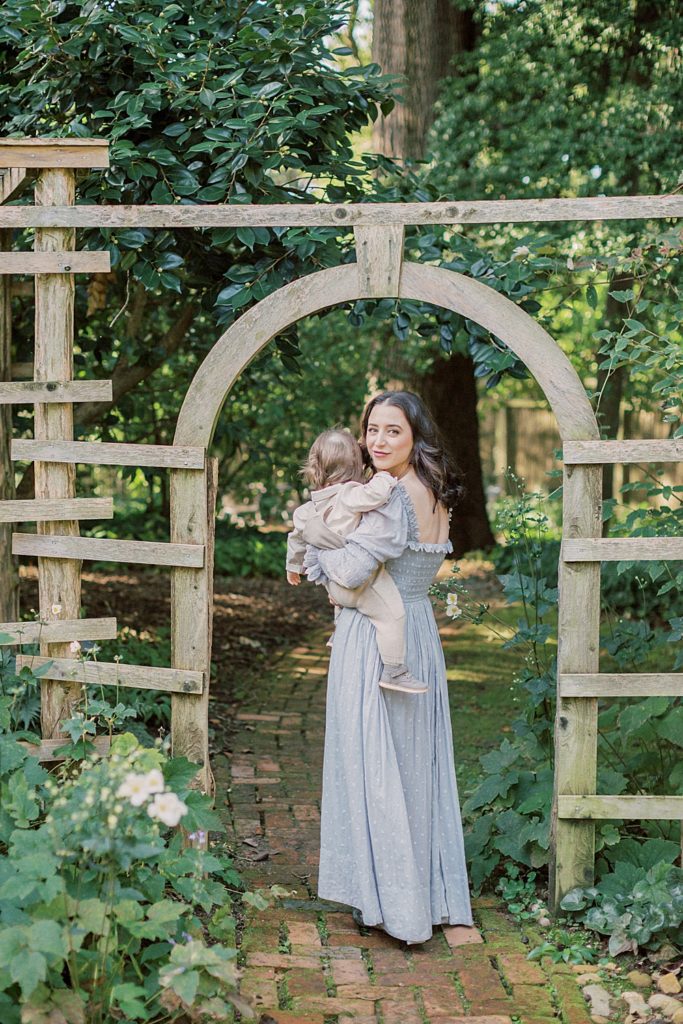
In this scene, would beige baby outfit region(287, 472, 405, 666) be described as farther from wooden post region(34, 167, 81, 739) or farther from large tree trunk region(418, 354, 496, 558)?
large tree trunk region(418, 354, 496, 558)

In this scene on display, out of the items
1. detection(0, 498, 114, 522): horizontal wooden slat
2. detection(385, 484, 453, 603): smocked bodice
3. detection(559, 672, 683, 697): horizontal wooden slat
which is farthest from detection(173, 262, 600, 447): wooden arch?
detection(559, 672, 683, 697): horizontal wooden slat

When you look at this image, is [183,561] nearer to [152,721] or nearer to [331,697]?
[331,697]

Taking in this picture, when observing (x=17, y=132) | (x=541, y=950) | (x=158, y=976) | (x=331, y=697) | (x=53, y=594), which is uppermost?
(x=17, y=132)

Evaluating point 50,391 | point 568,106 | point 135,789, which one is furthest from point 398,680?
point 568,106

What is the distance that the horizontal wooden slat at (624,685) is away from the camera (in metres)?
3.59

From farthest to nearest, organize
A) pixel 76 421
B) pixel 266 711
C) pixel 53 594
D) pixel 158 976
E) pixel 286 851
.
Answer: pixel 266 711 → pixel 76 421 → pixel 286 851 → pixel 53 594 → pixel 158 976

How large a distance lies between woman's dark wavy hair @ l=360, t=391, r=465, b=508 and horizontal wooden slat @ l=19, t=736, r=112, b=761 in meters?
1.42

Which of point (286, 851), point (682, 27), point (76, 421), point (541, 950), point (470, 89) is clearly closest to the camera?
point (541, 950)

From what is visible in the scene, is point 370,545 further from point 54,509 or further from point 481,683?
point 481,683

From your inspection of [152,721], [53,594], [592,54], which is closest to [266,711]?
[152,721]

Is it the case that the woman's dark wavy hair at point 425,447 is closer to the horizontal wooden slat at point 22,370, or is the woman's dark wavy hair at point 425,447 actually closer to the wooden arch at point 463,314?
the wooden arch at point 463,314

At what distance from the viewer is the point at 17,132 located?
4.43 metres

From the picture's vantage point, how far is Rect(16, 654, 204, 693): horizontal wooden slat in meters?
3.68

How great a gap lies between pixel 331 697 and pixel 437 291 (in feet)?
4.71
